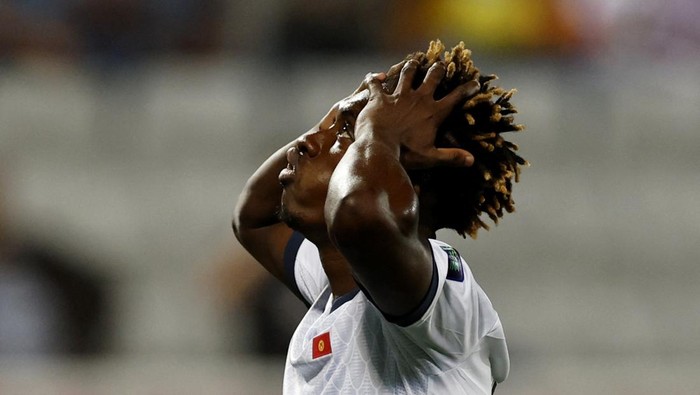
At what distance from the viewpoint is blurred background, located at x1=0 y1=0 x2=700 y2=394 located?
657 cm

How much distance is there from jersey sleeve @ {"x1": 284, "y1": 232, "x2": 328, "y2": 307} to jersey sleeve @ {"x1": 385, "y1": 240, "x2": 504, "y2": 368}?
0.64 metres

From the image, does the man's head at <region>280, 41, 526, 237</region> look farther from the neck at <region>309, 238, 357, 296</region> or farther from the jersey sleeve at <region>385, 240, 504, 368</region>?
the jersey sleeve at <region>385, 240, 504, 368</region>

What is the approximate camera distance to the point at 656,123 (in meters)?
6.96

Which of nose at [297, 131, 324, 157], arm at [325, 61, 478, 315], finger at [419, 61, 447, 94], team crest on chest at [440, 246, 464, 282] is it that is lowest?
team crest on chest at [440, 246, 464, 282]

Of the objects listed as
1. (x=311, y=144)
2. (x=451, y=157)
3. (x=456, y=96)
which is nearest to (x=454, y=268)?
(x=451, y=157)

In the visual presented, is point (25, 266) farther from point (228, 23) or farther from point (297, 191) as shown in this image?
point (297, 191)

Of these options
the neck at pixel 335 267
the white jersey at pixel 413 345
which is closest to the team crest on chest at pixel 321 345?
the white jersey at pixel 413 345

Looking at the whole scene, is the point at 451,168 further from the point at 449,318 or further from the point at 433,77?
the point at 449,318

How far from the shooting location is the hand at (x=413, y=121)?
2357 millimetres

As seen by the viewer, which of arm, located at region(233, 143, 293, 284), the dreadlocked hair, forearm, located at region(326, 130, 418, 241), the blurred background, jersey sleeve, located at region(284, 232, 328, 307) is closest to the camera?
forearm, located at region(326, 130, 418, 241)

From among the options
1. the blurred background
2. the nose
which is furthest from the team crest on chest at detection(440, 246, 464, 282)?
the blurred background

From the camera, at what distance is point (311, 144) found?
8.88ft

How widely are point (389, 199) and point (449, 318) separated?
1.02ft

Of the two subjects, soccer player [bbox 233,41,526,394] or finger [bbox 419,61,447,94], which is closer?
soccer player [bbox 233,41,526,394]
